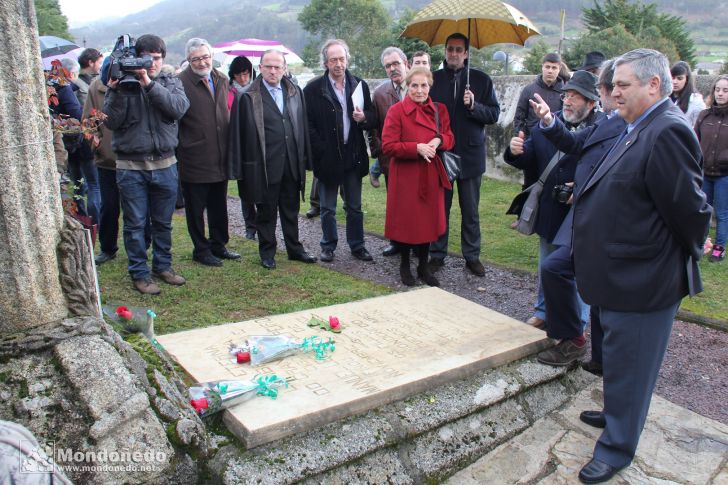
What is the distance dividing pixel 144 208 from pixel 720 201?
569 cm

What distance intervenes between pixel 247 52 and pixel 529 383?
14218mm

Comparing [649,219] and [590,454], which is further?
[590,454]

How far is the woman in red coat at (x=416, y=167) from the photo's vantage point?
17.4ft

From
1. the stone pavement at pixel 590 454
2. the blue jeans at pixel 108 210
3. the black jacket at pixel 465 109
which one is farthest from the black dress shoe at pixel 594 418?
the blue jeans at pixel 108 210

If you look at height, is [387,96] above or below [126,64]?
below

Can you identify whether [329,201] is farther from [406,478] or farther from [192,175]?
[406,478]

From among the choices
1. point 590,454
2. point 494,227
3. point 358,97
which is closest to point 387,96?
point 358,97

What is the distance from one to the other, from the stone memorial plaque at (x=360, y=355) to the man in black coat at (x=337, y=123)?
2174 millimetres

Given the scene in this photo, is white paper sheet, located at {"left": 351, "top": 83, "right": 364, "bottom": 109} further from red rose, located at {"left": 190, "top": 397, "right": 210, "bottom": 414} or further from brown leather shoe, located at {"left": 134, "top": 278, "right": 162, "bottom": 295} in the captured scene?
red rose, located at {"left": 190, "top": 397, "right": 210, "bottom": 414}

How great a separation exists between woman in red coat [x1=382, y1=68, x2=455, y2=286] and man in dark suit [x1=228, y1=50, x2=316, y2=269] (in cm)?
104

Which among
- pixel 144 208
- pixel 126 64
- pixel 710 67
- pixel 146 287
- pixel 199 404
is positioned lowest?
pixel 146 287

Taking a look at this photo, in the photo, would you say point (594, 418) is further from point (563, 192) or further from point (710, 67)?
point (710, 67)

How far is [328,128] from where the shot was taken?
242 inches

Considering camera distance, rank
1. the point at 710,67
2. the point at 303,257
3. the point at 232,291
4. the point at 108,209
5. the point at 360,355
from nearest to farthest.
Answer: the point at 360,355 → the point at 232,291 → the point at 108,209 → the point at 303,257 → the point at 710,67
